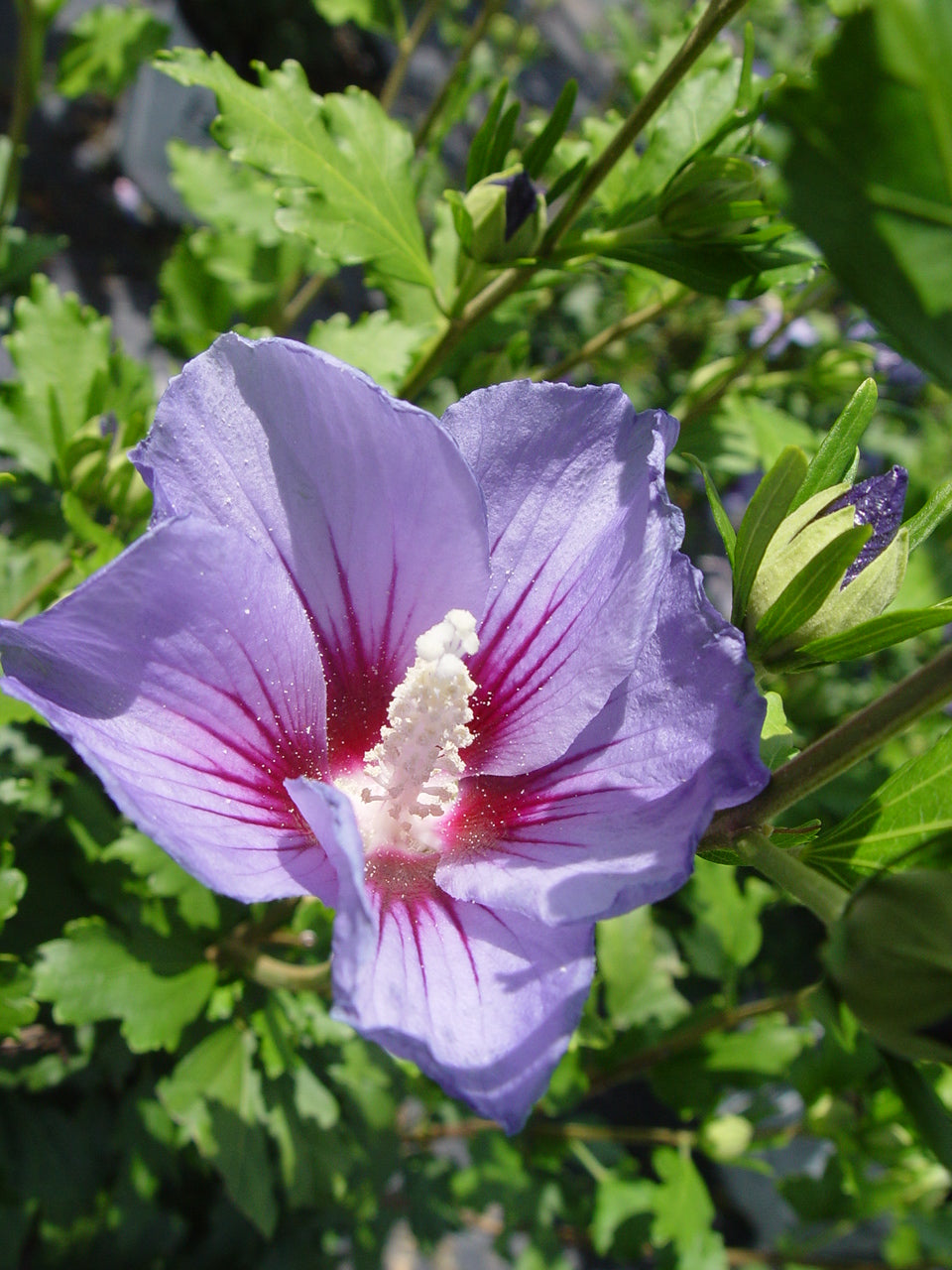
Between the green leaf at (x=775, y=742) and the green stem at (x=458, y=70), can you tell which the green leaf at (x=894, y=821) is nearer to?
the green leaf at (x=775, y=742)

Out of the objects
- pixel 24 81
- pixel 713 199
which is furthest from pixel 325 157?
pixel 24 81

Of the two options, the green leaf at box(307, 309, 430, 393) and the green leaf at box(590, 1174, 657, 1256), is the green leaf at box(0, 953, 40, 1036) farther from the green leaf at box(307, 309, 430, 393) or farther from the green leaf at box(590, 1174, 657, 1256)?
the green leaf at box(590, 1174, 657, 1256)

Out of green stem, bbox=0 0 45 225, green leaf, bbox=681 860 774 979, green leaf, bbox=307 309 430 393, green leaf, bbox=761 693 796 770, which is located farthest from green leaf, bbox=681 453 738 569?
green stem, bbox=0 0 45 225

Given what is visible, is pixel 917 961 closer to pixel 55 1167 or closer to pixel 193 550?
pixel 193 550

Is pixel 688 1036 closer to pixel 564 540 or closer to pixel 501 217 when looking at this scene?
pixel 564 540

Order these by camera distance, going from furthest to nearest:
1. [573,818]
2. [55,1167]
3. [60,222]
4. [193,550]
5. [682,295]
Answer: [60,222] → [55,1167] → [682,295] → [573,818] → [193,550]

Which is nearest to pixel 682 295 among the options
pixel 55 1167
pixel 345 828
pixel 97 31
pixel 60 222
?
pixel 345 828
